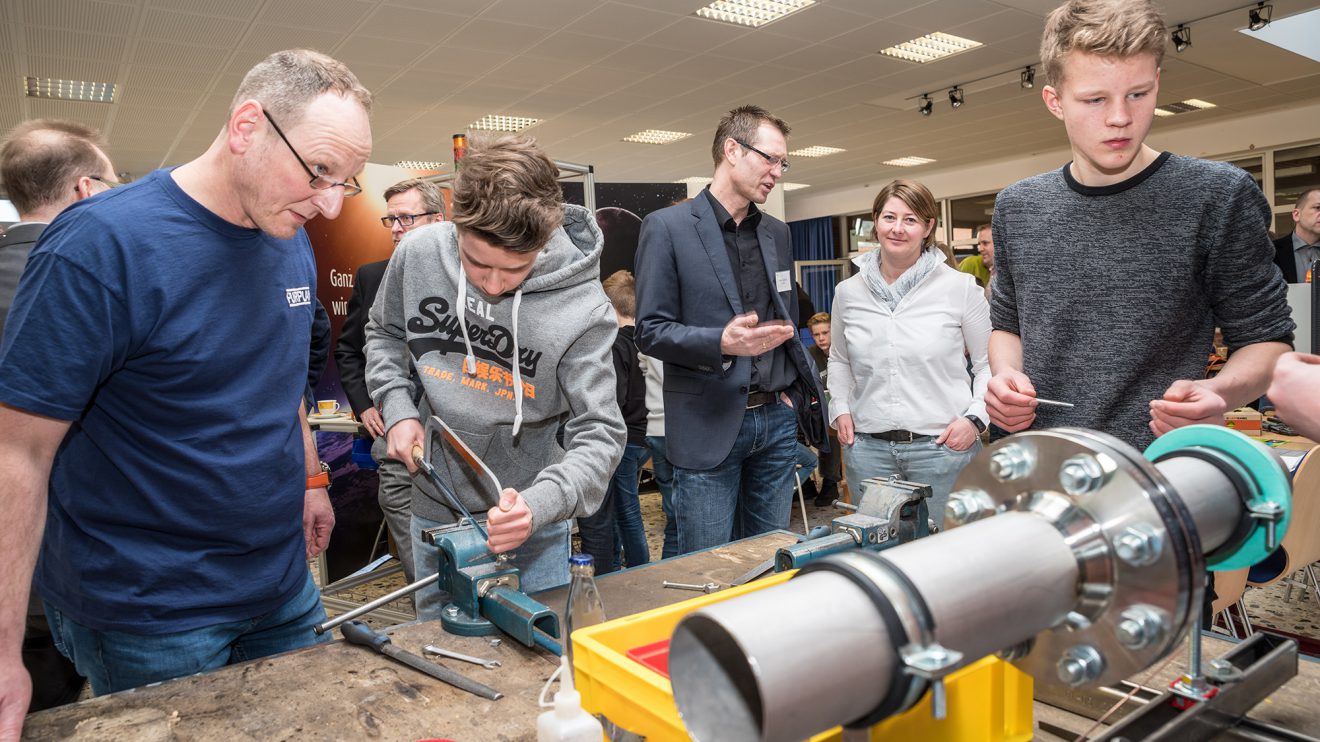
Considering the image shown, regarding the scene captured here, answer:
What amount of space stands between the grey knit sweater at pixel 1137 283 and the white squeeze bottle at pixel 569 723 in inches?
36.4

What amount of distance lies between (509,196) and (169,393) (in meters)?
0.58

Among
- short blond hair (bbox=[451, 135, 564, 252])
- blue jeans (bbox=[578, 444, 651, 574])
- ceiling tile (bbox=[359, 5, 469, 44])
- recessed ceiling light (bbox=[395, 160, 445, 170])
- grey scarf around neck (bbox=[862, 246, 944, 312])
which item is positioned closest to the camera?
short blond hair (bbox=[451, 135, 564, 252])

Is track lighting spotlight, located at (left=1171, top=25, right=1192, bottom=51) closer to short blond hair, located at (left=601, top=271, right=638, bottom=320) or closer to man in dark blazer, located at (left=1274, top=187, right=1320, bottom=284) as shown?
man in dark blazer, located at (left=1274, top=187, right=1320, bottom=284)

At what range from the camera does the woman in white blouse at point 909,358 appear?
7.82 ft

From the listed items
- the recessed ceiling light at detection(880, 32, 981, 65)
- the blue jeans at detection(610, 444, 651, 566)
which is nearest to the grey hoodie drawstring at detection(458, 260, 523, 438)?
the blue jeans at detection(610, 444, 651, 566)

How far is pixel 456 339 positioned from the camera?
1618mm

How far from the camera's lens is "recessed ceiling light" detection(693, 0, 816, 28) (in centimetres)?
549

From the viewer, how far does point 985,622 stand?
45cm

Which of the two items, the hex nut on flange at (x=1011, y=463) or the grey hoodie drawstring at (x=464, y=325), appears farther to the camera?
the grey hoodie drawstring at (x=464, y=325)

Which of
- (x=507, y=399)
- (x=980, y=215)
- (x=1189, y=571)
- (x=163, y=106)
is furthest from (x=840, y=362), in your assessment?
(x=980, y=215)

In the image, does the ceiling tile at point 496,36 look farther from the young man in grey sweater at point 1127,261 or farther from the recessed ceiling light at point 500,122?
the young man in grey sweater at point 1127,261

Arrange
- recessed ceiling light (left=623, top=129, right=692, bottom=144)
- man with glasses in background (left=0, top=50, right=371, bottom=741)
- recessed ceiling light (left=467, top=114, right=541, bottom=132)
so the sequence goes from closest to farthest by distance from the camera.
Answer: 1. man with glasses in background (left=0, top=50, right=371, bottom=741)
2. recessed ceiling light (left=467, top=114, right=541, bottom=132)
3. recessed ceiling light (left=623, top=129, right=692, bottom=144)

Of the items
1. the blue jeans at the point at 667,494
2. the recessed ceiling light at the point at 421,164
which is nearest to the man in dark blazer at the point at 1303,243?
the blue jeans at the point at 667,494

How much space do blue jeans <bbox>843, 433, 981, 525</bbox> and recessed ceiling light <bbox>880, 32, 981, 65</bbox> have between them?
4.84 metres
